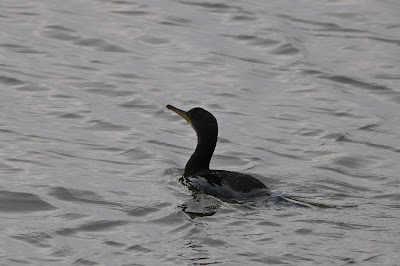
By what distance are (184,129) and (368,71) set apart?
507 centimetres

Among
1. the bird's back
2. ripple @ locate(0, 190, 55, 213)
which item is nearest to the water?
ripple @ locate(0, 190, 55, 213)

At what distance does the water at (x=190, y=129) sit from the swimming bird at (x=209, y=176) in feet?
0.67

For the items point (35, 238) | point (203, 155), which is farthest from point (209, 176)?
point (35, 238)

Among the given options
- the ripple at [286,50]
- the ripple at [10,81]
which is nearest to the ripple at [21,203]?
the ripple at [10,81]

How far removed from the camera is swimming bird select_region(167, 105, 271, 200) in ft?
36.9

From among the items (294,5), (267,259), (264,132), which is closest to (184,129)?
(264,132)

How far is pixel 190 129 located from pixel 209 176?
10.3ft

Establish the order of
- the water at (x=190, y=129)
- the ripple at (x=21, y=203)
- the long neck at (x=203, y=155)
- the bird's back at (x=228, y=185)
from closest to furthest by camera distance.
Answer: the water at (x=190, y=129), the ripple at (x=21, y=203), the bird's back at (x=228, y=185), the long neck at (x=203, y=155)

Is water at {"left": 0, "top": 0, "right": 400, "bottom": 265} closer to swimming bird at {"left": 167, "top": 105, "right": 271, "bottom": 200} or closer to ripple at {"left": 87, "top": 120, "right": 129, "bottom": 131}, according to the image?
ripple at {"left": 87, "top": 120, "right": 129, "bottom": 131}

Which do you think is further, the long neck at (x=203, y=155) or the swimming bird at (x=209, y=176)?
the long neck at (x=203, y=155)

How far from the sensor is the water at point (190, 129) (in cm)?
998

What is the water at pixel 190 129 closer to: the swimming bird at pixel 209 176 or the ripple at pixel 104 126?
the ripple at pixel 104 126

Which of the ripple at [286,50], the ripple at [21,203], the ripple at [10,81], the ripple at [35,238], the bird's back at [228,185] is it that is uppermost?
the ripple at [286,50]

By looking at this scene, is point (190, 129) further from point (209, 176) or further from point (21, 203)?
point (21, 203)
